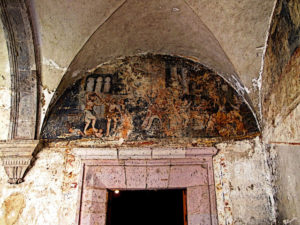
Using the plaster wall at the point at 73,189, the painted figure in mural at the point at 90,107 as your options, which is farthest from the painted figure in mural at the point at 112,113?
the plaster wall at the point at 73,189

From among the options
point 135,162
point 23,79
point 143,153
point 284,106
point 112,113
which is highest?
point 23,79

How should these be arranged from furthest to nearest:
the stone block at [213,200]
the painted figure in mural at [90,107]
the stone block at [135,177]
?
the painted figure in mural at [90,107] < the stone block at [135,177] < the stone block at [213,200]

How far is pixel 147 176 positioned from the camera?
421 centimetres

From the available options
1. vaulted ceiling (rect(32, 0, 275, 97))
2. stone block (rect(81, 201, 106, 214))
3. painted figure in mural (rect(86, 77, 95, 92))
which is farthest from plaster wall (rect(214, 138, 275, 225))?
painted figure in mural (rect(86, 77, 95, 92))

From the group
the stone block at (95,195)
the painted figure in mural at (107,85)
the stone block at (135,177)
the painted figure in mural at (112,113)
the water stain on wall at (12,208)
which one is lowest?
the water stain on wall at (12,208)

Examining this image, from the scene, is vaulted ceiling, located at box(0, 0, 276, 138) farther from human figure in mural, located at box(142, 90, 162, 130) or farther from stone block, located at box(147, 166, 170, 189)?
stone block, located at box(147, 166, 170, 189)

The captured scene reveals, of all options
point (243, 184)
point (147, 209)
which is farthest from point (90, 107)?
point (147, 209)

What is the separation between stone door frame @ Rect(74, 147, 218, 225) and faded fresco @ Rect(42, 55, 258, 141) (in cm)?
28

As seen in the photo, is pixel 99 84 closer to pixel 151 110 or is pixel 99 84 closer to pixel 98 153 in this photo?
pixel 151 110

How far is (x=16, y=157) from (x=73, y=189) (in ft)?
3.17

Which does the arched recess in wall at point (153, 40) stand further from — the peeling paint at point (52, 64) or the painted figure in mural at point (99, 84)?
the painted figure in mural at point (99, 84)

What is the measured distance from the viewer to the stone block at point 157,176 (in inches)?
164

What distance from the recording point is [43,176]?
4262mm

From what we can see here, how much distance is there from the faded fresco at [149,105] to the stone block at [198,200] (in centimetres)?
80
